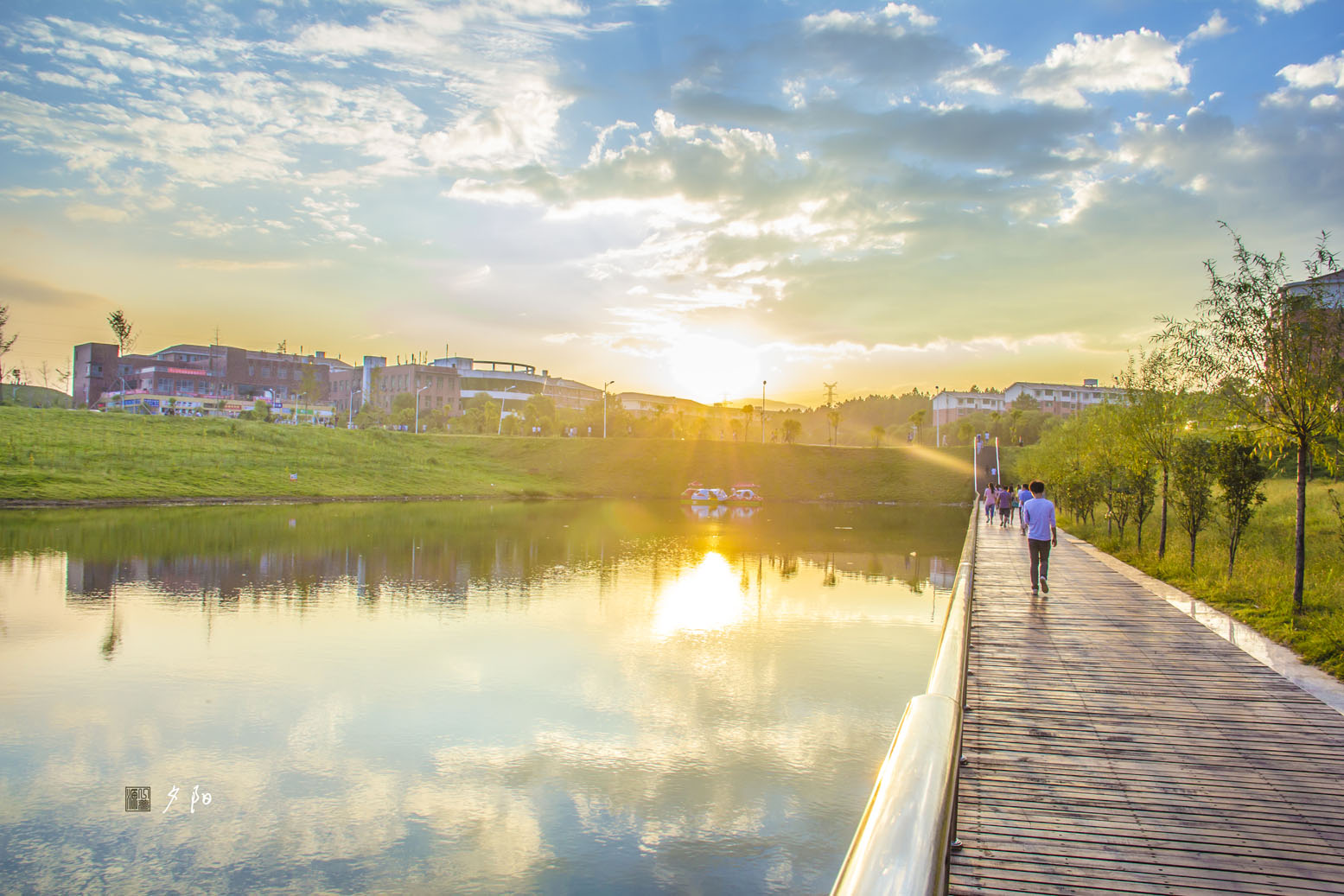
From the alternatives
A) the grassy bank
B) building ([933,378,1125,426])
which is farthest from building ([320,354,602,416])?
building ([933,378,1125,426])

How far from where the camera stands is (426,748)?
34.9 feet

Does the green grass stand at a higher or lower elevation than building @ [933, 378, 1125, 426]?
lower

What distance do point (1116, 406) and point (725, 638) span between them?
21706mm

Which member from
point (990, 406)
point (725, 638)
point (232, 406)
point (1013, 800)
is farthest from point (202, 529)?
point (990, 406)

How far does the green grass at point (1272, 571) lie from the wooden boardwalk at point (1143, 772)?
1.15 meters

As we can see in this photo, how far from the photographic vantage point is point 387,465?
2726 inches

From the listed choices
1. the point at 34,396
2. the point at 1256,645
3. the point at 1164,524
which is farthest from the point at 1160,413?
the point at 34,396

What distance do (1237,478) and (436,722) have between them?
A: 56.6 ft

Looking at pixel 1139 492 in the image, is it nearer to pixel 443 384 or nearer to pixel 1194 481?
pixel 1194 481

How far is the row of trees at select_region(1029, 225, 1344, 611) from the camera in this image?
566 inches

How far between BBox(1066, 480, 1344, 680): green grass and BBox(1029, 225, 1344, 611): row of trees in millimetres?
557

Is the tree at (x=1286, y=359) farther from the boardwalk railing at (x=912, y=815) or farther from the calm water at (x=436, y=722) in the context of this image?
the boardwalk railing at (x=912, y=815)

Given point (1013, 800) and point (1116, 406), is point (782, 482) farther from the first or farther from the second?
point (1013, 800)

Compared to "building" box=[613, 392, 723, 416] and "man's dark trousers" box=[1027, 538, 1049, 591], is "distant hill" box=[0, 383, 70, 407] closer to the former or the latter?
"building" box=[613, 392, 723, 416]
